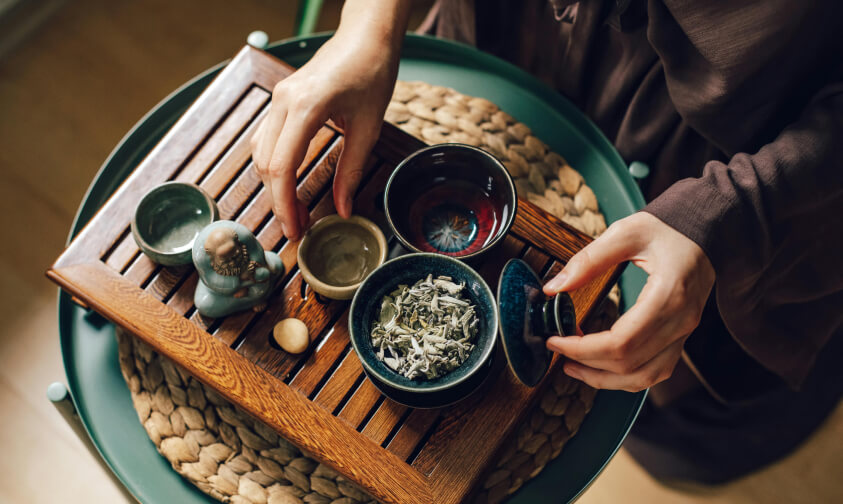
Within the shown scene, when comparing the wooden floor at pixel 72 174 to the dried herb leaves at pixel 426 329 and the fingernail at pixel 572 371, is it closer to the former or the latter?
the fingernail at pixel 572 371

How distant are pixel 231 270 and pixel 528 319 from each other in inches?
13.1

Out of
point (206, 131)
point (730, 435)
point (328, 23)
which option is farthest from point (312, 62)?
point (730, 435)

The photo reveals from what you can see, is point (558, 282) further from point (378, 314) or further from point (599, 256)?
point (378, 314)

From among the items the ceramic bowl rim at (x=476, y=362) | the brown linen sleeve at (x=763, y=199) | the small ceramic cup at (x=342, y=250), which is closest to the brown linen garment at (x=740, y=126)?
the brown linen sleeve at (x=763, y=199)

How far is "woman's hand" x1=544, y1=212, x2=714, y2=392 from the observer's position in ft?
2.31

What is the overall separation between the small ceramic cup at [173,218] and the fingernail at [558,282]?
1.37ft

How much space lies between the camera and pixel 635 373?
2.46 feet

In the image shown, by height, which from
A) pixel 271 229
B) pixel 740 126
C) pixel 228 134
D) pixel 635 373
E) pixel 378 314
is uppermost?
pixel 228 134

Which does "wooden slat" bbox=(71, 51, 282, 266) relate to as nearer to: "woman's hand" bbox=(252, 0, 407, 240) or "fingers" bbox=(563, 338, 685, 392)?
"woman's hand" bbox=(252, 0, 407, 240)

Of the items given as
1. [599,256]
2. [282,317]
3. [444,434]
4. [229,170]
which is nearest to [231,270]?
[282,317]

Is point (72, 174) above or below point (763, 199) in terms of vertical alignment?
above

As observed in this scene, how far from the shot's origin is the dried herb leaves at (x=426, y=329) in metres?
0.70

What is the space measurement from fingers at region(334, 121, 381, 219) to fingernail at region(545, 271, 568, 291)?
26 centimetres

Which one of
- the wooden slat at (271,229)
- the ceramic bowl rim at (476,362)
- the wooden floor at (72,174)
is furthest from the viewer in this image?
the wooden floor at (72,174)
